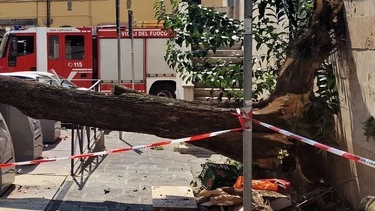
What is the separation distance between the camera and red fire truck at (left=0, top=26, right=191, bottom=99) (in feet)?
62.6

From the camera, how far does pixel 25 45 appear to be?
1933 cm

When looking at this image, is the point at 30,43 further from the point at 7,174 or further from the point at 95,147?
the point at 7,174

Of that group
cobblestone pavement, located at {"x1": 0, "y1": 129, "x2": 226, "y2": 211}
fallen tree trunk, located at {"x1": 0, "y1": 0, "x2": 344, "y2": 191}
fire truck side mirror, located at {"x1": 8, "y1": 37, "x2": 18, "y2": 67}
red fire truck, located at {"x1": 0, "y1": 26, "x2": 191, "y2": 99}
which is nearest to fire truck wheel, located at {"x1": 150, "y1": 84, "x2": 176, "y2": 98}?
red fire truck, located at {"x1": 0, "y1": 26, "x2": 191, "y2": 99}

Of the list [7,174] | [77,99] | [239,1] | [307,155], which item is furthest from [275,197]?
[239,1]

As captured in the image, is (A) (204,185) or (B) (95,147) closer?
(A) (204,185)

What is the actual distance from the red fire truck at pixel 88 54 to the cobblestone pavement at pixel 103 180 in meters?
8.71

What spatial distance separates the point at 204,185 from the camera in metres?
7.08

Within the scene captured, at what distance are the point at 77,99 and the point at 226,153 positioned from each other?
1786 mm

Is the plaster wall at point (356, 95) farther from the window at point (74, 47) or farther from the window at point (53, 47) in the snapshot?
the window at point (53, 47)

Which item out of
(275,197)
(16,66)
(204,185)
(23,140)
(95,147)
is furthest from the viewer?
(16,66)

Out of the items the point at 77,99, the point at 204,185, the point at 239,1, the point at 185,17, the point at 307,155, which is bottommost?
the point at 204,185

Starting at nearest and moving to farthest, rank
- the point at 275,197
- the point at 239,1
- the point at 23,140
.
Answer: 1. the point at 275,197
2. the point at 23,140
3. the point at 239,1

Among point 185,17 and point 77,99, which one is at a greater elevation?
point 185,17

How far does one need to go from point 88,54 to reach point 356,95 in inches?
575
